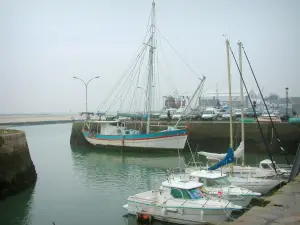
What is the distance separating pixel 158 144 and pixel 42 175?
1600 cm

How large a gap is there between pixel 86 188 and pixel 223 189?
1020 centimetres

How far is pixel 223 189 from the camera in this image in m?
17.4

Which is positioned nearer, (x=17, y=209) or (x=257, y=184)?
(x=17, y=209)

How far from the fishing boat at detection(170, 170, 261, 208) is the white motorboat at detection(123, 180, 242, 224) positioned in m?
0.95

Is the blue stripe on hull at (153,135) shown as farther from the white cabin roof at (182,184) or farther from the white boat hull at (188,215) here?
the white boat hull at (188,215)

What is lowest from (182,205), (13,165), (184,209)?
(184,209)

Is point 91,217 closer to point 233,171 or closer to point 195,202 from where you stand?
point 195,202

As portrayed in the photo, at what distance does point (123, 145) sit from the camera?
1731 inches

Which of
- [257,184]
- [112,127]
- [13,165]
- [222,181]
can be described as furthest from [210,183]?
[112,127]

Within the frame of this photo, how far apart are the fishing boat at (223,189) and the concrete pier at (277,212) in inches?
172

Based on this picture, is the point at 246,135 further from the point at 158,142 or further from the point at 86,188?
the point at 86,188

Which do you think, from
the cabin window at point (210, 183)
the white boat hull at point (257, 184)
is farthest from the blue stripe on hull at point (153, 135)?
the cabin window at point (210, 183)

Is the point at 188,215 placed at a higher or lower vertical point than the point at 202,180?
lower

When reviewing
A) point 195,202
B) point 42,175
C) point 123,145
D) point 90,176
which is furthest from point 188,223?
point 123,145
